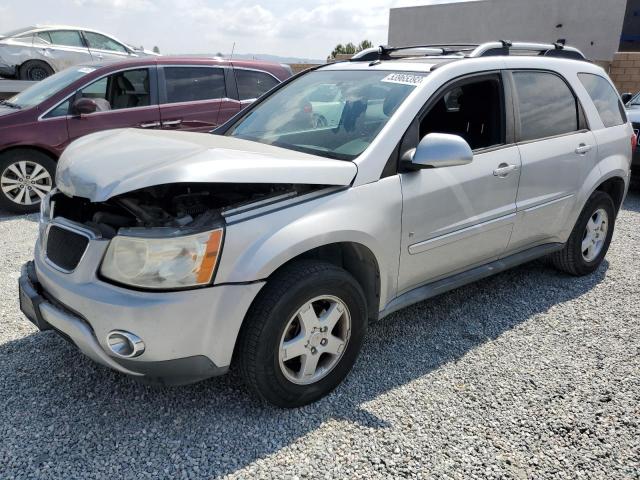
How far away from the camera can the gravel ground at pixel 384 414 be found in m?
2.38

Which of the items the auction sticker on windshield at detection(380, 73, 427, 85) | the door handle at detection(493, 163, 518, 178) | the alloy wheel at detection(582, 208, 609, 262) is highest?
the auction sticker on windshield at detection(380, 73, 427, 85)

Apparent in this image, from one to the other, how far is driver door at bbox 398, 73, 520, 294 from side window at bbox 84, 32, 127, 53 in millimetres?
11440

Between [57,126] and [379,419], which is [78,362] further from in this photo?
[57,126]

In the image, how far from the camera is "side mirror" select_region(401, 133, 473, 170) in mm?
2852

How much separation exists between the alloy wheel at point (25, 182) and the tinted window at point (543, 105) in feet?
17.4

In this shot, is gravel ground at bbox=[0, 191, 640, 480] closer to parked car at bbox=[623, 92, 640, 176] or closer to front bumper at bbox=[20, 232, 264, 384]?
front bumper at bbox=[20, 232, 264, 384]

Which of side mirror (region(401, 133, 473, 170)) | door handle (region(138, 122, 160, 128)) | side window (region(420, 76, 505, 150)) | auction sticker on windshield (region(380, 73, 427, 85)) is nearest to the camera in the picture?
side mirror (region(401, 133, 473, 170))

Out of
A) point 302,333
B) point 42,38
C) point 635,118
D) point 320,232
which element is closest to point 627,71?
point 635,118

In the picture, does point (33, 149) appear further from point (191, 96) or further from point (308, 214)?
point (308, 214)

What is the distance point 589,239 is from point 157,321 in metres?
3.72

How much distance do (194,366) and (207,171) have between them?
852 mm

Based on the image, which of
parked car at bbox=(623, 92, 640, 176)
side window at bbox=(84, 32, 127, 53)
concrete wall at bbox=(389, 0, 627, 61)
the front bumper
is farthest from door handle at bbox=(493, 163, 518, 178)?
concrete wall at bbox=(389, 0, 627, 61)

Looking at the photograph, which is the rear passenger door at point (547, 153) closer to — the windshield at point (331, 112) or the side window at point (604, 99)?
the side window at point (604, 99)

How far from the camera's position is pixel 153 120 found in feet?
21.6
